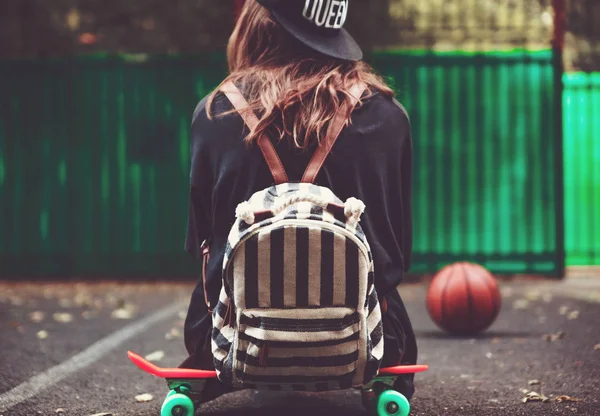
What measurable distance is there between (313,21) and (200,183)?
771mm

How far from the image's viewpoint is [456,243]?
9.13 m

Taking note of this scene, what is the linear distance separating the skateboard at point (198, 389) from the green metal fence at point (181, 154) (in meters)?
5.72

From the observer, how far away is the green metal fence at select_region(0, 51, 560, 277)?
909 cm

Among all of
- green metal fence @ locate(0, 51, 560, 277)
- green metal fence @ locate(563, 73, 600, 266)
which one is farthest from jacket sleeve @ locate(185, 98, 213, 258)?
green metal fence @ locate(563, 73, 600, 266)

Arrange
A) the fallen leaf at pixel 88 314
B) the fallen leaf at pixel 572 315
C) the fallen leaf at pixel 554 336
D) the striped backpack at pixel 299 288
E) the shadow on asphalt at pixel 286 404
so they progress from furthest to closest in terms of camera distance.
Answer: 1. the fallen leaf at pixel 88 314
2. the fallen leaf at pixel 572 315
3. the fallen leaf at pixel 554 336
4. the shadow on asphalt at pixel 286 404
5. the striped backpack at pixel 299 288

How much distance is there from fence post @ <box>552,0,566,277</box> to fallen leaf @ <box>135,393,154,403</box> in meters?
5.90

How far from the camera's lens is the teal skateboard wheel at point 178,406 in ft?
11.1

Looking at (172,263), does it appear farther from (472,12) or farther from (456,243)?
(472,12)

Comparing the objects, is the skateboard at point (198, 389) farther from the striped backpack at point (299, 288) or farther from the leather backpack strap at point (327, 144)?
the leather backpack strap at point (327, 144)

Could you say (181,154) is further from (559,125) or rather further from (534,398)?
(534,398)

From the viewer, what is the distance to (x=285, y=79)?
3.35 metres

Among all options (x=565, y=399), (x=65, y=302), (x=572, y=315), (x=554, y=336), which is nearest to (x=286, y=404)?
(x=565, y=399)

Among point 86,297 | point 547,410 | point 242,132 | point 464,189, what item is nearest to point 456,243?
point 464,189

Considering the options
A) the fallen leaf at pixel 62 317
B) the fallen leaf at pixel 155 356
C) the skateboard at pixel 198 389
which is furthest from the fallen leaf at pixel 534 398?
the fallen leaf at pixel 62 317
